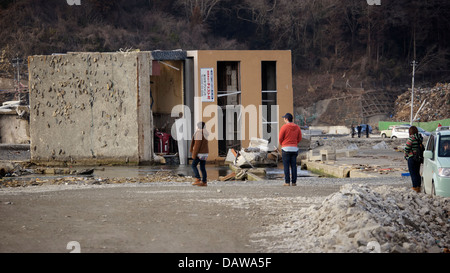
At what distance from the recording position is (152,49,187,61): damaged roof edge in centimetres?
3055

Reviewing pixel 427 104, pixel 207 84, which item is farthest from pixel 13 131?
pixel 427 104

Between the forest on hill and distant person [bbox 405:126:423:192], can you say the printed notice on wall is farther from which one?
the forest on hill

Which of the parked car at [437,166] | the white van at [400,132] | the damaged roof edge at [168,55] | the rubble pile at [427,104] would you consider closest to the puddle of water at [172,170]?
the damaged roof edge at [168,55]

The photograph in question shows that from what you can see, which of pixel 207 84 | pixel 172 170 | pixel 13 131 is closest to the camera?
pixel 172 170

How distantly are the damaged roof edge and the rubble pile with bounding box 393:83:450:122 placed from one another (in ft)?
147

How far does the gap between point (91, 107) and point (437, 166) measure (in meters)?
21.7

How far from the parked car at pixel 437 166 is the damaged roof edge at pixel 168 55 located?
19408 mm

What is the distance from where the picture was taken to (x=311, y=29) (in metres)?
93.7

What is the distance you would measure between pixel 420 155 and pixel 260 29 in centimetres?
7848

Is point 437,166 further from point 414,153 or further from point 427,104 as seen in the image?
point 427,104

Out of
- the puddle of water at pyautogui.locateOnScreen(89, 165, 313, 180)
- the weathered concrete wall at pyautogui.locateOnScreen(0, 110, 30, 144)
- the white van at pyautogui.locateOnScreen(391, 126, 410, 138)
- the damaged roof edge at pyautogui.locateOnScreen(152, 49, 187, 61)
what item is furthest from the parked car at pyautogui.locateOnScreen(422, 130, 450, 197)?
the white van at pyautogui.locateOnScreen(391, 126, 410, 138)

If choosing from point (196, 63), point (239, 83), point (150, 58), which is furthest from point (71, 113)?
point (239, 83)

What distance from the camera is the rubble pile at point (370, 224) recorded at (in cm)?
753

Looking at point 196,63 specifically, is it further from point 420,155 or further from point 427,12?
point 427,12
